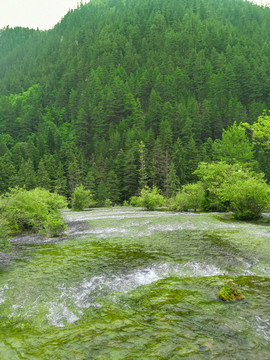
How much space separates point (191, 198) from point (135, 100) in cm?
9114

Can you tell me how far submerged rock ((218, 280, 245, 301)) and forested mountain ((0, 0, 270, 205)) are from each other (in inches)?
2251

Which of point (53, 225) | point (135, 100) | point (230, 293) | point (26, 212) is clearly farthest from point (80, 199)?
point (135, 100)

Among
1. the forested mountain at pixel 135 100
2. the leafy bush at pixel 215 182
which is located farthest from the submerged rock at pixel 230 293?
the forested mountain at pixel 135 100

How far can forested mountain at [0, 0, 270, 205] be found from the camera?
79.4m

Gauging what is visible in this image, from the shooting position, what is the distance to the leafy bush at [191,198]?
127ft

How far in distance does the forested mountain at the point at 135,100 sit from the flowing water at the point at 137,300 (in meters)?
51.5

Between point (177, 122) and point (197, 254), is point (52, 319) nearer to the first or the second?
point (197, 254)

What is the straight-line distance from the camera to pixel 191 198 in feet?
131

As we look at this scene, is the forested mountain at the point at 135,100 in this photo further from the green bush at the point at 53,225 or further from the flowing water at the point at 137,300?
the flowing water at the point at 137,300

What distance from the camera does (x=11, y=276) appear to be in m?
14.3

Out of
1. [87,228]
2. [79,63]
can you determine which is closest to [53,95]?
[79,63]

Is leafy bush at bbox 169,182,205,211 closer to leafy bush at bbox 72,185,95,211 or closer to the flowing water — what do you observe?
the flowing water

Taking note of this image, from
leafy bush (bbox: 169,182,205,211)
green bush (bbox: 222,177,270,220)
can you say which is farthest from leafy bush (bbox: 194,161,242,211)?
green bush (bbox: 222,177,270,220)

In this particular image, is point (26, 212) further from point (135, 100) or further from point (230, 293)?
point (135, 100)
